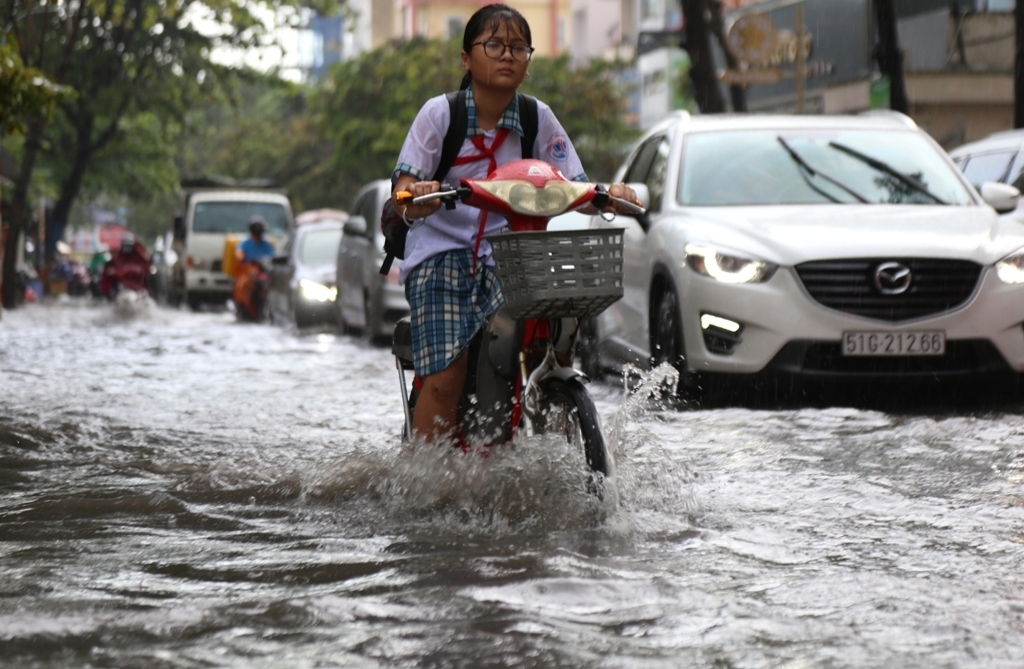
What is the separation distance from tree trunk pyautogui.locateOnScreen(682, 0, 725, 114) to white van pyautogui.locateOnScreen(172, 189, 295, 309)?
1334 centimetres

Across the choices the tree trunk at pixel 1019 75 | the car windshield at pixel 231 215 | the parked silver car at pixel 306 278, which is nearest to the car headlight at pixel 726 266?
the tree trunk at pixel 1019 75

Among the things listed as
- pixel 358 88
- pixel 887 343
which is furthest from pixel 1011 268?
pixel 358 88

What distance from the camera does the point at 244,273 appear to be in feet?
82.3

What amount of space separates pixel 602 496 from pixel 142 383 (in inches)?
279

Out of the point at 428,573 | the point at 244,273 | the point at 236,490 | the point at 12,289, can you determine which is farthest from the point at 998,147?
the point at 12,289

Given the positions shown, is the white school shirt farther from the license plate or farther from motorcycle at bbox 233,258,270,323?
motorcycle at bbox 233,258,270,323

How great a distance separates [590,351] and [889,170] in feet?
8.14

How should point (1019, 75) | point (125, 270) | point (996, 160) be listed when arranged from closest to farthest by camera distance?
point (996, 160) < point (1019, 75) < point (125, 270)

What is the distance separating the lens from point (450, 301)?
17.9ft

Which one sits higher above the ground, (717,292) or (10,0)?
(10,0)

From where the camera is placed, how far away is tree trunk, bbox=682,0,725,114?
64.0ft

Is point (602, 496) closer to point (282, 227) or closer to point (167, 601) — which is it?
point (167, 601)

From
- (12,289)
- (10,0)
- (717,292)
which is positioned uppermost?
(10,0)

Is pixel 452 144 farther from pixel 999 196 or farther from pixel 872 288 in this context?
pixel 999 196
